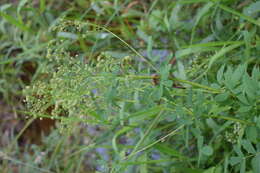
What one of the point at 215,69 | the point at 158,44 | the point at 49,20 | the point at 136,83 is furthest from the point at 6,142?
the point at 136,83

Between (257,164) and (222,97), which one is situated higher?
(222,97)

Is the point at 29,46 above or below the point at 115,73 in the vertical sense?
above

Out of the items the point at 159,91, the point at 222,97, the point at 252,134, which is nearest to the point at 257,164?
the point at 252,134

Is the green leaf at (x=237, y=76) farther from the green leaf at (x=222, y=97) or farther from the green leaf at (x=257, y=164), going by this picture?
the green leaf at (x=257, y=164)

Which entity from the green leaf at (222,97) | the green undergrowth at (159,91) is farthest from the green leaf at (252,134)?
the green leaf at (222,97)

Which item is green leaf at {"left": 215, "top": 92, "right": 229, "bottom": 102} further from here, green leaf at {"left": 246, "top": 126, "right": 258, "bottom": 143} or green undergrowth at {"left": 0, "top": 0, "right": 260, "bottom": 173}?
green leaf at {"left": 246, "top": 126, "right": 258, "bottom": 143}

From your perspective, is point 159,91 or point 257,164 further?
point 257,164

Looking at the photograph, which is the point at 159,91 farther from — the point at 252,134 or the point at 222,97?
the point at 252,134

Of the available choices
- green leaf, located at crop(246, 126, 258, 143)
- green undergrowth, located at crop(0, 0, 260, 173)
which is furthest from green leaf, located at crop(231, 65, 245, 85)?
green leaf, located at crop(246, 126, 258, 143)

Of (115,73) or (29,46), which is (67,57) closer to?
(115,73)
